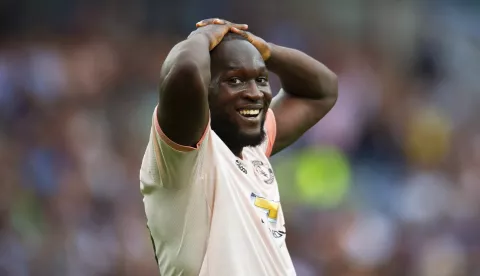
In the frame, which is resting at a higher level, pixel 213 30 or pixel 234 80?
pixel 213 30

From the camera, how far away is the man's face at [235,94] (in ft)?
12.3

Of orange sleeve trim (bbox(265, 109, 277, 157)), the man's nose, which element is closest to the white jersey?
the man's nose

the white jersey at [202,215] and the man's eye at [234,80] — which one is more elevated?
the man's eye at [234,80]

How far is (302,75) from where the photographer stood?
15.6 feet

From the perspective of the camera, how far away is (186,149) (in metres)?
3.33

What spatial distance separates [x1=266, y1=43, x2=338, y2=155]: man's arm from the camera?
15.2 ft

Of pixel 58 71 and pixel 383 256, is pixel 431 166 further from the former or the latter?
pixel 58 71

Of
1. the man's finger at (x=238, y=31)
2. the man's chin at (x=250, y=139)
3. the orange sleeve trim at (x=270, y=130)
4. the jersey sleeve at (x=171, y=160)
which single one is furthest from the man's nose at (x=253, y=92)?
the orange sleeve trim at (x=270, y=130)

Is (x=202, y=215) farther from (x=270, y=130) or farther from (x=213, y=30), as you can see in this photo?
(x=270, y=130)

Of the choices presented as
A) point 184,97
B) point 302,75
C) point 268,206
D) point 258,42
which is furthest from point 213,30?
point 302,75

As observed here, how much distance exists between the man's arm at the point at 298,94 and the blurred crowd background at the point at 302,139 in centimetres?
306

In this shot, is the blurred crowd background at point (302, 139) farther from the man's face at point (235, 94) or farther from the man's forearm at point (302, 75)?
the man's face at point (235, 94)

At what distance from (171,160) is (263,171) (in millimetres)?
789

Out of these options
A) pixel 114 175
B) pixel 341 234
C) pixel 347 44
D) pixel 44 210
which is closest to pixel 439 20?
pixel 347 44
